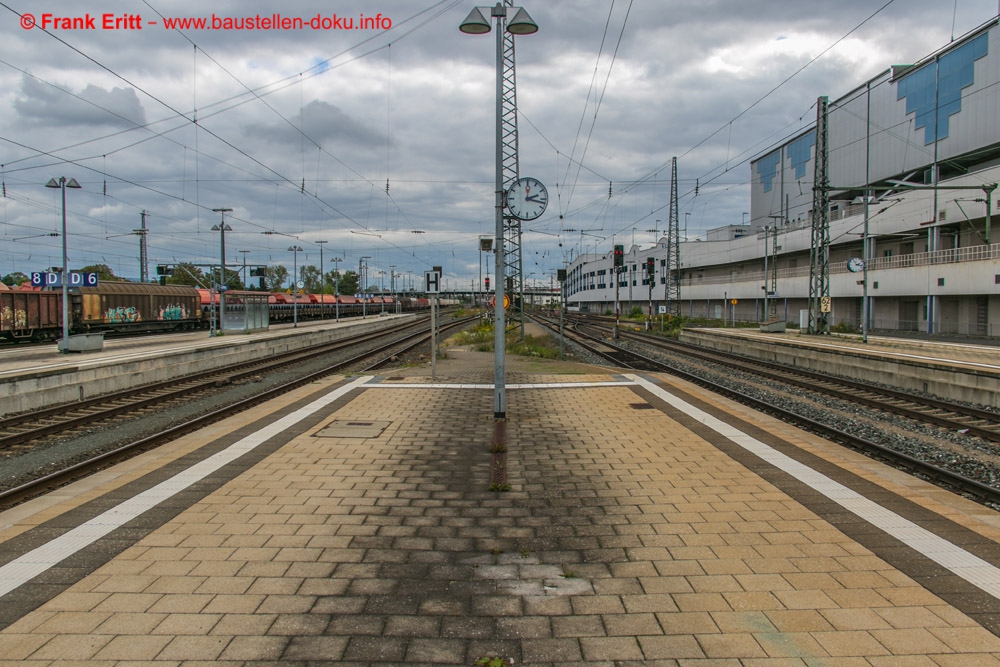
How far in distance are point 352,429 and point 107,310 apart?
99.0ft

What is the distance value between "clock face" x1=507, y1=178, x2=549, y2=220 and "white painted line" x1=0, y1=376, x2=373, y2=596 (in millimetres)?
4963

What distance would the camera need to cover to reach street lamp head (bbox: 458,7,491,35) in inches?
325

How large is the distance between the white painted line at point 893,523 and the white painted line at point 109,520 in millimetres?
6287

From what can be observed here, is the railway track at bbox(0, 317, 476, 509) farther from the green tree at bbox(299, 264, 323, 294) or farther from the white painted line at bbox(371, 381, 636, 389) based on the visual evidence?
the green tree at bbox(299, 264, 323, 294)

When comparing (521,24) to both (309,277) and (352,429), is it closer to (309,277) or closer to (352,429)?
(352,429)

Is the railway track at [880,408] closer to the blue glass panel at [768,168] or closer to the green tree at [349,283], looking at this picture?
the blue glass panel at [768,168]

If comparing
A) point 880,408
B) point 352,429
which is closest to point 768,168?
point 880,408

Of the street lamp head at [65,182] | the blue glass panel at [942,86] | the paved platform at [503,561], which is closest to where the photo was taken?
the paved platform at [503,561]

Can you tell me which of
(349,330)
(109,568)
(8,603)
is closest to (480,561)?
(109,568)

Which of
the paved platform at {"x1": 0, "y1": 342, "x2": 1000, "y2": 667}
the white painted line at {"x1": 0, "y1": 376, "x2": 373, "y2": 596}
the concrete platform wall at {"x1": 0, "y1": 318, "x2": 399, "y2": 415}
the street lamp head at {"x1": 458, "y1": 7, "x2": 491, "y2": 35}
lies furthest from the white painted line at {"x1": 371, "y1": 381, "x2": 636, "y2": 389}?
the street lamp head at {"x1": 458, "y1": 7, "x2": 491, "y2": 35}

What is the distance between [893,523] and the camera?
4816 millimetres

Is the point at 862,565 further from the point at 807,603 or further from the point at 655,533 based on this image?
the point at 655,533

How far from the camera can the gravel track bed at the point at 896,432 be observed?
7238mm

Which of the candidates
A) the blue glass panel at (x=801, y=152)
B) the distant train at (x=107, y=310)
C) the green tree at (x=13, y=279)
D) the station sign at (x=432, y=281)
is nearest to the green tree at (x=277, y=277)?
the green tree at (x=13, y=279)
